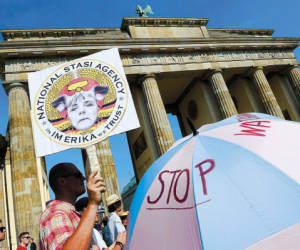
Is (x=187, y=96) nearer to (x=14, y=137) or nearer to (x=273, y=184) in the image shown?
(x=14, y=137)

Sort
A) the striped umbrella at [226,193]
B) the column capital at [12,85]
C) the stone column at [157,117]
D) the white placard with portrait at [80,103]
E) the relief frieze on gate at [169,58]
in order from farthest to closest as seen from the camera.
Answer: the stone column at [157,117]
the relief frieze on gate at [169,58]
the column capital at [12,85]
the white placard with portrait at [80,103]
the striped umbrella at [226,193]

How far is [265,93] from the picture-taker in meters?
20.2

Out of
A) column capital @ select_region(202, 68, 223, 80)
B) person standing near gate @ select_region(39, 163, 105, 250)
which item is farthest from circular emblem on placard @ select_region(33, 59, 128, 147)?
column capital @ select_region(202, 68, 223, 80)

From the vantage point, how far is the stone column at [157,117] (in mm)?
16531

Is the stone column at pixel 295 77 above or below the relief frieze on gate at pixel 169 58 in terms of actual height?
below

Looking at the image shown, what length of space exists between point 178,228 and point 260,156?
2.43 feet

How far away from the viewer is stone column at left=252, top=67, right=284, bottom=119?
1983 centimetres

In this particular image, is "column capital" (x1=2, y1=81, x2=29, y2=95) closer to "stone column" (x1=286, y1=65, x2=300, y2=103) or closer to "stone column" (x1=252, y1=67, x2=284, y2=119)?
"stone column" (x1=252, y1=67, x2=284, y2=119)

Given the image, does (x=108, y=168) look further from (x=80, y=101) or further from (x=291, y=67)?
(x=291, y=67)

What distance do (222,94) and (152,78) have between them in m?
5.13

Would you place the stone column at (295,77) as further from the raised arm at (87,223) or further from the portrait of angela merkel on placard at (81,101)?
the raised arm at (87,223)

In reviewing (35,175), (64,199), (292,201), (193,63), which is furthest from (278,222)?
(193,63)

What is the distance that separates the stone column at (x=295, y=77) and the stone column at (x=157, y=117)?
12.0 meters

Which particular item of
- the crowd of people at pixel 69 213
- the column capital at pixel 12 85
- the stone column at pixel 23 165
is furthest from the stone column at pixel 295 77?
the crowd of people at pixel 69 213
